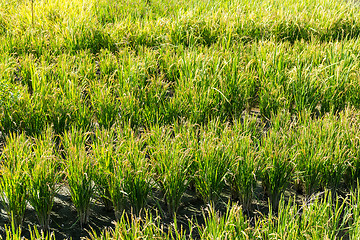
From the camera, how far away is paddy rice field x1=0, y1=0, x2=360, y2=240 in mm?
2117

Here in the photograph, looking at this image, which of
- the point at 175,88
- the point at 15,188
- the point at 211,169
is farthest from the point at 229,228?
the point at 175,88

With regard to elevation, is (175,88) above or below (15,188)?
above

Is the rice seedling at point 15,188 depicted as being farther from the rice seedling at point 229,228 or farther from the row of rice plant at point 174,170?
the rice seedling at point 229,228

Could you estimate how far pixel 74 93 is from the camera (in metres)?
2.92

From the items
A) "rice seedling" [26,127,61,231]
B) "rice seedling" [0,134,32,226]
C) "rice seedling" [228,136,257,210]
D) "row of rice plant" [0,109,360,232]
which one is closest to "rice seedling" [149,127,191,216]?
"row of rice plant" [0,109,360,232]

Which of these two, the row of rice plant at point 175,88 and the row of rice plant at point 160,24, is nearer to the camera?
the row of rice plant at point 175,88

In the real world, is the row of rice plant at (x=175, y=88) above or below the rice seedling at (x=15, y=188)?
above

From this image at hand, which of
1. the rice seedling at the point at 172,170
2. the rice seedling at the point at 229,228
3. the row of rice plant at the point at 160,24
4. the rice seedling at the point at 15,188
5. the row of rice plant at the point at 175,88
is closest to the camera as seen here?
the rice seedling at the point at 229,228

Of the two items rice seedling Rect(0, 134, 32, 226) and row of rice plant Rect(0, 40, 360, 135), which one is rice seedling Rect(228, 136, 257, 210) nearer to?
row of rice plant Rect(0, 40, 360, 135)

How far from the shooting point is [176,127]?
8.54 ft

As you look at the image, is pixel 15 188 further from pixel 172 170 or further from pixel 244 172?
pixel 244 172

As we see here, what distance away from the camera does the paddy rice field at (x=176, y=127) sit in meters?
2.12

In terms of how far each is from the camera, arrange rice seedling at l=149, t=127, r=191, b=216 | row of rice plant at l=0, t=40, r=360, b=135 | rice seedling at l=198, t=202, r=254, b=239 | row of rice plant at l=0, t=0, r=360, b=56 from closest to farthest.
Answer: rice seedling at l=198, t=202, r=254, b=239, rice seedling at l=149, t=127, r=191, b=216, row of rice plant at l=0, t=40, r=360, b=135, row of rice plant at l=0, t=0, r=360, b=56

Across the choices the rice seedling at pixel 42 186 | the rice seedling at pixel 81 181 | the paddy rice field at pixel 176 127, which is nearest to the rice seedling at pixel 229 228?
the paddy rice field at pixel 176 127
